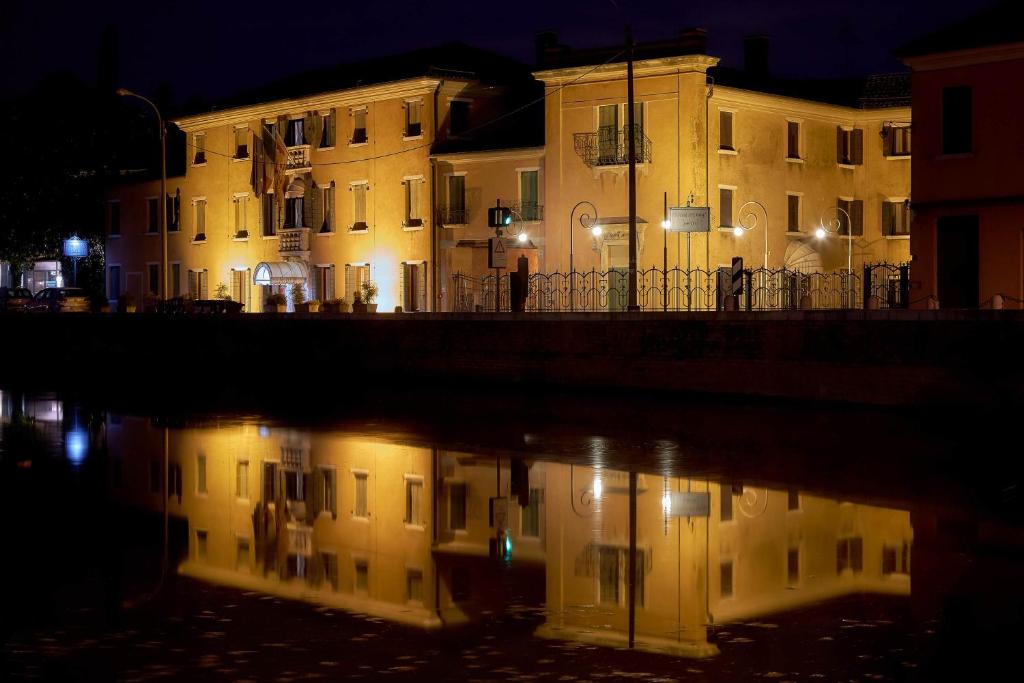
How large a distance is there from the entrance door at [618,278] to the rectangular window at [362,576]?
35.9m

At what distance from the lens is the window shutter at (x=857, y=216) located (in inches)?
2136

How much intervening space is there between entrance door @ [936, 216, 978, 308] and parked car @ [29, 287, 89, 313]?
40.1m

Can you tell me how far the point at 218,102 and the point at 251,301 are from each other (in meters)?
10.3

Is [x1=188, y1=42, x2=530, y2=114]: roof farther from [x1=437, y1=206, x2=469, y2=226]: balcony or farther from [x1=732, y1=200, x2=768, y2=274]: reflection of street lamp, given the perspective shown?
Answer: [x1=732, y1=200, x2=768, y2=274]: reflection of street lamp

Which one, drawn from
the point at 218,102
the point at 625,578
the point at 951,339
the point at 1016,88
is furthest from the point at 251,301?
the point at 625,578

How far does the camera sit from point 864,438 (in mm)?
21641

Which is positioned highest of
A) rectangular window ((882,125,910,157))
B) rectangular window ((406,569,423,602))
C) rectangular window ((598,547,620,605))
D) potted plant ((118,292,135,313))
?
rectangular window ((882,125,910,157))

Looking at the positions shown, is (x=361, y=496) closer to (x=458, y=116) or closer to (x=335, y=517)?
(x=335, y=517)

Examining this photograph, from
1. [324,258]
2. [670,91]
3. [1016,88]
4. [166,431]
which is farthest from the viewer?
[324,258]

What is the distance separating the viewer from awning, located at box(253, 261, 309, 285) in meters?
61.5

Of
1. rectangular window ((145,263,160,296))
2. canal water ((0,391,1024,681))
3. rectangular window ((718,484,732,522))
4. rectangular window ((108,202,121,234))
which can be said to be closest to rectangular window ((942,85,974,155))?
canal water ((0,391,1024,681))

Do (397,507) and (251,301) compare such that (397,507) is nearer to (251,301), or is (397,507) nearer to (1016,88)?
(1016,88)

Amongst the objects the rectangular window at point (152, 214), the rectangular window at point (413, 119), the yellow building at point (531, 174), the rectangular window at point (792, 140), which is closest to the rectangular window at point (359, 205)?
the yellow building at point (531, 174)

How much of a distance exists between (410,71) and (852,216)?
1814cm
